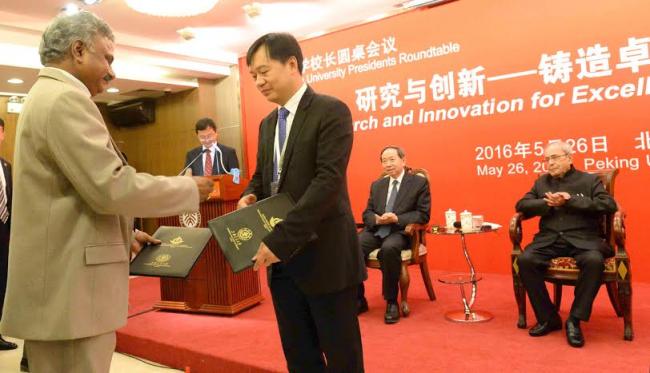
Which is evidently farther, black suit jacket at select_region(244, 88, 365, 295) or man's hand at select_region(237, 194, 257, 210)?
man's hand at select_region(237, 194, 257, 210)

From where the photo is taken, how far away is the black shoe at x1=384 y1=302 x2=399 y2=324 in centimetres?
326

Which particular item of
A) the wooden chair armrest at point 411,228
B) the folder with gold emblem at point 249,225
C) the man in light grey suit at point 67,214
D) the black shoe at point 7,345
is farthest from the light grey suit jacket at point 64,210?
the black shoe at point 7,345

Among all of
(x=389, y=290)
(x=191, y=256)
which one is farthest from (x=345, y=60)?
(x=191, y=256)

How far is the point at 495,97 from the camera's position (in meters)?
4.52

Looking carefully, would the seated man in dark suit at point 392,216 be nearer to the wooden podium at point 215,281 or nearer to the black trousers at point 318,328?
the wooden podium at point 215,281

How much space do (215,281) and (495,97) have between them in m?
2.87

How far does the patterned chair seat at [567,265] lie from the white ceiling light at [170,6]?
329 cm

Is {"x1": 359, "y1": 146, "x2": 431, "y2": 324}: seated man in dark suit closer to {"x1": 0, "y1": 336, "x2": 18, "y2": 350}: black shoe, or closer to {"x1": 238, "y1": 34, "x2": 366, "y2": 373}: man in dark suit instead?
{"x1": 238, "y1": 34, "x2": 366, "y2": 373}: man in dark suit

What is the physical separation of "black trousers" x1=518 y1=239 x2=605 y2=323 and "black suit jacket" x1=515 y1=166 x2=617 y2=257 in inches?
2.3

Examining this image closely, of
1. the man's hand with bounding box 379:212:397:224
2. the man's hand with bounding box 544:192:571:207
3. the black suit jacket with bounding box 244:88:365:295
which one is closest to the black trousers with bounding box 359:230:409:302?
the man's hand with bounding box 379:212:397:224

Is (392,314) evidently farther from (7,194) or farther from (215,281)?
(7,194)

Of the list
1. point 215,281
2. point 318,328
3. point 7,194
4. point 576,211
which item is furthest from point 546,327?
point 7,194

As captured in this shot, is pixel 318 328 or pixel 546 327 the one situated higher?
pixel 318 328

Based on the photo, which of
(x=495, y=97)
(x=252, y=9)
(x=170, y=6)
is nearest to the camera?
(x=170, y=6)
